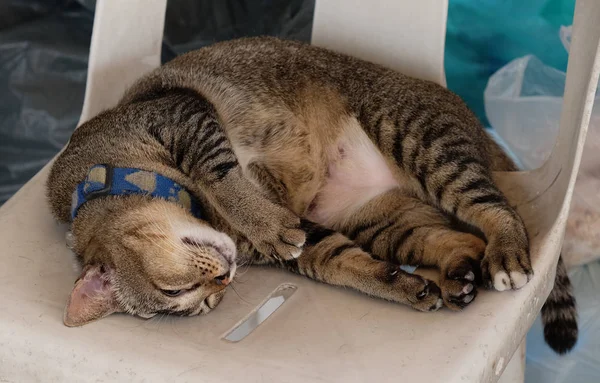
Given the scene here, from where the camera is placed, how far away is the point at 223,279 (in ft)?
5.87

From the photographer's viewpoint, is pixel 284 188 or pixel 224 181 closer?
pixel 224 181

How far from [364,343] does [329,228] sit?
1.77 feet

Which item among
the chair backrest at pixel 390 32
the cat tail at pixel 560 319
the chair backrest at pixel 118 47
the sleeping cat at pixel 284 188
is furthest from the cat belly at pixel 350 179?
the chair backrest at pixel 118 47

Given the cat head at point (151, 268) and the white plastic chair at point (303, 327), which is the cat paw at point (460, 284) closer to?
the white plastic chair at point (303, 327)

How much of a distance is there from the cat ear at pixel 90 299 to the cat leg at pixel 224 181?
0.35m

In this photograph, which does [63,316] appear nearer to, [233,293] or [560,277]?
[233,293]

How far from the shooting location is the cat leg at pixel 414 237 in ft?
6.10

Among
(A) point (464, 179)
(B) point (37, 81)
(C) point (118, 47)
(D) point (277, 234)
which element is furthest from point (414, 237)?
(B) point (37, 81)

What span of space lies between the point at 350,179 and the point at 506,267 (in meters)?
0.62

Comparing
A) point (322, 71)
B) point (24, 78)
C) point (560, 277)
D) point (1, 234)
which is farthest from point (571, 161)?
point (24, 78)

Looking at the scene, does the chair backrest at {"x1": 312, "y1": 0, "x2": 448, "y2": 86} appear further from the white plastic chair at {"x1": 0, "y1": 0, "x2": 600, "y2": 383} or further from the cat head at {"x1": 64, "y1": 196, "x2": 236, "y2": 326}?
the cat head at {"x1": 64, "y1": 196, "x2": 236, "y2": 326}

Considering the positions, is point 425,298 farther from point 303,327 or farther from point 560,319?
point 560,319

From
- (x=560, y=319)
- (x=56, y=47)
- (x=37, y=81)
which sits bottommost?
(x=37, y=81)

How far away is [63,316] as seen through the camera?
5.65ft
